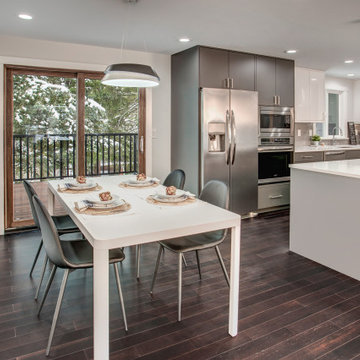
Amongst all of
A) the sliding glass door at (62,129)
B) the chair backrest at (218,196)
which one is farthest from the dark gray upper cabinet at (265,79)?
the chair backrest at (218,196)

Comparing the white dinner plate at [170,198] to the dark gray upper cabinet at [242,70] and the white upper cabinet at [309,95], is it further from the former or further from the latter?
the white upper cabinet at [309,95]

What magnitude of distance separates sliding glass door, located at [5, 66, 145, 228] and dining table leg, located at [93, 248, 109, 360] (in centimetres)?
313

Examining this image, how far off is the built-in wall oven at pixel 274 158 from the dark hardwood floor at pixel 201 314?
2.03 metres

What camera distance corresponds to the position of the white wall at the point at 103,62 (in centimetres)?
410

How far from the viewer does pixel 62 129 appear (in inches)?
179

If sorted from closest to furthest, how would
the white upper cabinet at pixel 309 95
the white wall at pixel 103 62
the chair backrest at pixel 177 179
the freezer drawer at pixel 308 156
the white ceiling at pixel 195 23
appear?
the white ceiling at pixel 195 23 → the chair backrest at pixel 177 179 → the white wall at pixel 103 62 → the freezer drawer at pixel 308 156 → the white upper cabinet at pixel 309 95

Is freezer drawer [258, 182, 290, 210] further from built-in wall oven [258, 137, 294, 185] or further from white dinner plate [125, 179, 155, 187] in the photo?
white dinner plate [125, 179, 155, 187]

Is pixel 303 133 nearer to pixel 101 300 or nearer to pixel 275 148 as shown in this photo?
pixel 275 148

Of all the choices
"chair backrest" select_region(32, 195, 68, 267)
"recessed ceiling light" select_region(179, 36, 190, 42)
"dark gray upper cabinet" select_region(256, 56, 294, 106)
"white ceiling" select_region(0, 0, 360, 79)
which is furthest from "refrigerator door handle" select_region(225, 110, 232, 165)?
"chair backrest" select_region(32, 195, 68, 267)

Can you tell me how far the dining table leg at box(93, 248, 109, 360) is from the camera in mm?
1640

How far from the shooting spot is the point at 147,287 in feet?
9.07

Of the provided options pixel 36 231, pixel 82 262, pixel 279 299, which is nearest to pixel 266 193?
pixel 279 299

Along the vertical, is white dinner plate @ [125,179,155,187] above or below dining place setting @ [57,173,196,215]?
above

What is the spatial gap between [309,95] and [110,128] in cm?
349
